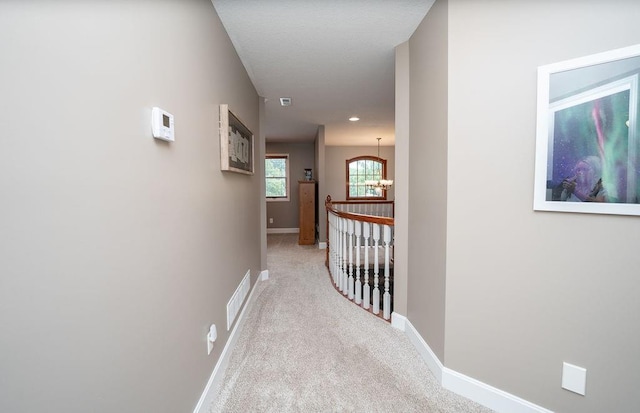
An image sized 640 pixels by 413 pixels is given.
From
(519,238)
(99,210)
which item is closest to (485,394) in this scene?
(519,238)

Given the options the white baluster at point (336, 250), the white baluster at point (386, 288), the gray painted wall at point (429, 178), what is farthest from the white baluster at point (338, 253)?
the gray painted wall at point (429, 178)

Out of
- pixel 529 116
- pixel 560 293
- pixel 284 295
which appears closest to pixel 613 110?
pixel 529 116

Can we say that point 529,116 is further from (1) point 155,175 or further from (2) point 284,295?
(2) point 284,295

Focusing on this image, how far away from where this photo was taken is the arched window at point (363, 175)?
8078 millimetres

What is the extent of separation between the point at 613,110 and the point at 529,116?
0.96 feet

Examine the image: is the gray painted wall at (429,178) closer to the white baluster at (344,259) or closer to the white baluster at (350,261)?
the white baluster at (350,261)

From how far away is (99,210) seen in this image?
0.78 meters

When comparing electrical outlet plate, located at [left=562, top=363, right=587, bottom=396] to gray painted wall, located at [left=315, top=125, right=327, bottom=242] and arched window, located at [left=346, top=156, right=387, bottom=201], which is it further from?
arched window, located at [left=346, top=156, right=387, bottom=201]

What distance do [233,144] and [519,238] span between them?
188 centimetres

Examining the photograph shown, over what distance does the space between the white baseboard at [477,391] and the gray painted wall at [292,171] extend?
→ 236 inches

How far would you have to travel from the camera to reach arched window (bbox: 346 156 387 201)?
26.5 ft

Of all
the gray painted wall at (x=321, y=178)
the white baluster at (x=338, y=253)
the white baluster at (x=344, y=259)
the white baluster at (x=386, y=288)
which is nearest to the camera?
the white baluster at (x=386, y=288)

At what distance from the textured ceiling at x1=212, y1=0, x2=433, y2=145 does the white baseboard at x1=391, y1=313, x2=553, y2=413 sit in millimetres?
2280

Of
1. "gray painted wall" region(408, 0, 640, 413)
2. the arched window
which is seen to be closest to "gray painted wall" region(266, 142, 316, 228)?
the arched window
